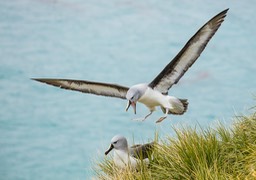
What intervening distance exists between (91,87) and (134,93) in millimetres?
1466

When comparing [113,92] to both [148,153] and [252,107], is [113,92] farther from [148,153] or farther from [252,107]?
[252,107]

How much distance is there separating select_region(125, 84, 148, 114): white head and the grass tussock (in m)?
0.69

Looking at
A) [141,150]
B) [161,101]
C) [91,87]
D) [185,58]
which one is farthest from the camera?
[91,87]

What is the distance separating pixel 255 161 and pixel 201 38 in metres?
1.74

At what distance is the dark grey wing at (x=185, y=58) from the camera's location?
27.3 ft

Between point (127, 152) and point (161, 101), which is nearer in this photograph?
point (127, 152)

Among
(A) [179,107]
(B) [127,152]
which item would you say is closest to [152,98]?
(A) [179,107]

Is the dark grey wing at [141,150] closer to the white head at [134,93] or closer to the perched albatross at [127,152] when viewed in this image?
the perched albatross at [127,152]

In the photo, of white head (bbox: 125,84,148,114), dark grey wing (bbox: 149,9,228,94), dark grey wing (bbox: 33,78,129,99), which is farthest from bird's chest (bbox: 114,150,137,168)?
dark grey wing (bbox: 33,78,129,99)

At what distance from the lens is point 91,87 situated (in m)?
9.20

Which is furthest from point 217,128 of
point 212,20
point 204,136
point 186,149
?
point 212,20

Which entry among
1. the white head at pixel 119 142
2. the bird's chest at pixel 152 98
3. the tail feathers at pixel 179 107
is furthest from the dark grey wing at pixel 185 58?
the white head at pixel 119 142

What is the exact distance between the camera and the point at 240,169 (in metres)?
8.00

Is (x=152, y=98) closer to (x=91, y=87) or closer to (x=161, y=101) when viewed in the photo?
(x=161, y=101)
